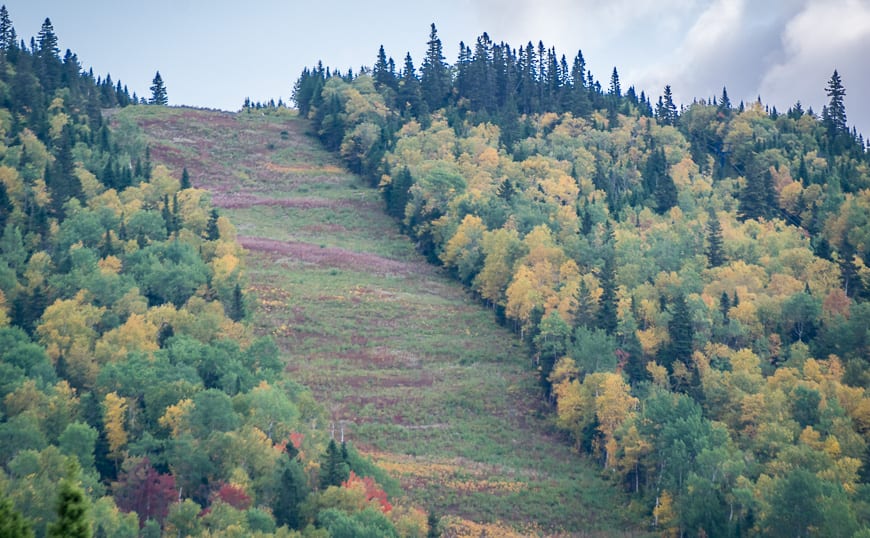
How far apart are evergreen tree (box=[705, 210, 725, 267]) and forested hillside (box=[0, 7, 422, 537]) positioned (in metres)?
41.2

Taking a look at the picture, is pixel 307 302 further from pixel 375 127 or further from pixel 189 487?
pixel 375 127

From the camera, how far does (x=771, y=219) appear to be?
109 meters

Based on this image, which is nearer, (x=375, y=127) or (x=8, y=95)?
(x=8, y=95)

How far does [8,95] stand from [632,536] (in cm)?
9327

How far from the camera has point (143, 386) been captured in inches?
2410

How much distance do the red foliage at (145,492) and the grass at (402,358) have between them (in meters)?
14.7

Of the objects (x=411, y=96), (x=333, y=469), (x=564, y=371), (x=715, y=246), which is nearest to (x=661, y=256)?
(x=715, y=246)

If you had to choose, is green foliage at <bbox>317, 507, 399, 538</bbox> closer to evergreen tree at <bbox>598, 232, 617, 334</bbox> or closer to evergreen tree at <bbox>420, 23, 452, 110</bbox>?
evergreen tree at <bbox>598, 232, 617, 334</bbox>

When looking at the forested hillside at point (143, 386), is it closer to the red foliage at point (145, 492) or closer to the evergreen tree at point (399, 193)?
the red foliage at point (145, 492)

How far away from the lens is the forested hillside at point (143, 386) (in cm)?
4928

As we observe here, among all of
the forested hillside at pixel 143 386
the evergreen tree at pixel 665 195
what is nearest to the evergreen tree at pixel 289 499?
the forested hillside at pixel 143 386

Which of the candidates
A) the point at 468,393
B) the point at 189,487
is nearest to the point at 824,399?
the point at 468,393

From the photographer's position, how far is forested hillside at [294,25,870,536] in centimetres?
5966

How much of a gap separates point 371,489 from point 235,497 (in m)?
7.09
